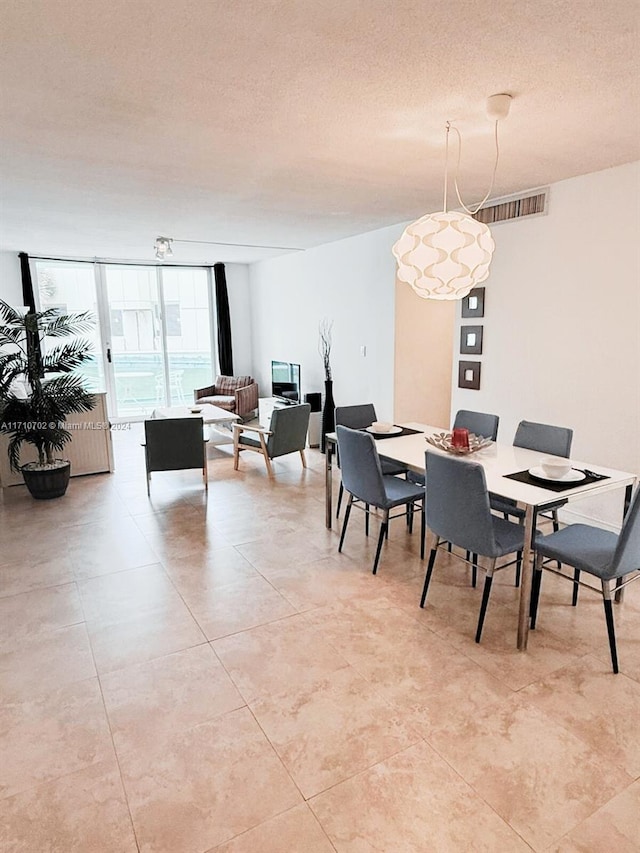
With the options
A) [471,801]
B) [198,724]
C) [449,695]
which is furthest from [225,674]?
[471,801]

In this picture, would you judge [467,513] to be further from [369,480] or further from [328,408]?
[328,408]

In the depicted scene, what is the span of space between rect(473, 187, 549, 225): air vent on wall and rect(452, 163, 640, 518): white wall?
6 centimetres

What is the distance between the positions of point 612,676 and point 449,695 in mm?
754

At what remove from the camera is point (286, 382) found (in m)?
7.24

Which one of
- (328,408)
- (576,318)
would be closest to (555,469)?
(576,318)

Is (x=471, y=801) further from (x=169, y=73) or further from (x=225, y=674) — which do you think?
(x=169, y=73)

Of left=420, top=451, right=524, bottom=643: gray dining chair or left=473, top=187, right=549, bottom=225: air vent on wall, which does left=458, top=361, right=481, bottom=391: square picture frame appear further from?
left=420, top=451, right=524, bottom=643: gray dining chair

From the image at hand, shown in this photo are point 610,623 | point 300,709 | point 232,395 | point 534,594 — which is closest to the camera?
point 300,709

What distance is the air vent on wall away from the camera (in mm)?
3988

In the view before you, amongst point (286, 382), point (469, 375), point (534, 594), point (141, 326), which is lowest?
point (534, 594)

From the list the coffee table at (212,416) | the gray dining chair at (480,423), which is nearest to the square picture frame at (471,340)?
the gray dining chair at (480,423)

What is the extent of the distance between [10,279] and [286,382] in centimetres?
403

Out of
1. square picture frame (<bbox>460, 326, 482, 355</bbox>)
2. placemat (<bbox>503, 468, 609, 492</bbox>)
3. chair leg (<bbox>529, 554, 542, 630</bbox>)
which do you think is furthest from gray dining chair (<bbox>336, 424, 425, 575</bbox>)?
square picture frame (<bbox>460, 326, 482, 355</bbox>)

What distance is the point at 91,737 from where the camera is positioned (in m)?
1.99
